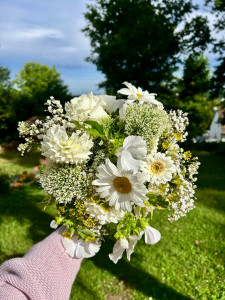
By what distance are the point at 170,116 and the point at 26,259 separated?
125 cm

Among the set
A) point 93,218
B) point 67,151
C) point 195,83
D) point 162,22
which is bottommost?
point 93,218

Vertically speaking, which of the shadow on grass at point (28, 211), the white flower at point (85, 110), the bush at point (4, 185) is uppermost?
the white flower at point (85, 110)

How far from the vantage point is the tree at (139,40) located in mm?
13781

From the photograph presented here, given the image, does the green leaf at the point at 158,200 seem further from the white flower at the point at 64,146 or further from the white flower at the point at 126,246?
the white flower at the point at 64,146

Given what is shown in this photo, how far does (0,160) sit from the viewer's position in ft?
42.0

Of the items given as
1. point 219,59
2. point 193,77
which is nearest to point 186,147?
point 219,59

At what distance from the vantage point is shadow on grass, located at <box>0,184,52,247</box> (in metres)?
4.83

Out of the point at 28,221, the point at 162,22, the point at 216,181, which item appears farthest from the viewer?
the point at 162,22

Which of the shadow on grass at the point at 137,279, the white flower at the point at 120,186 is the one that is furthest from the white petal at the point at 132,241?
the shadow on grass at the point at 137,279

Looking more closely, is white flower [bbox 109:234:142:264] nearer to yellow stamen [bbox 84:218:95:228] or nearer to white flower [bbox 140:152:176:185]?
yellow stamen [bbox 84:218:95:228]

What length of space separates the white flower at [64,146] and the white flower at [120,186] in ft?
0.49

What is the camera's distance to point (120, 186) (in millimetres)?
1309

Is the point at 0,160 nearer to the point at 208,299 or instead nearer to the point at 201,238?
the point at 201,238

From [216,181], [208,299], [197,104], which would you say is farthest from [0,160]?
[197,104]
